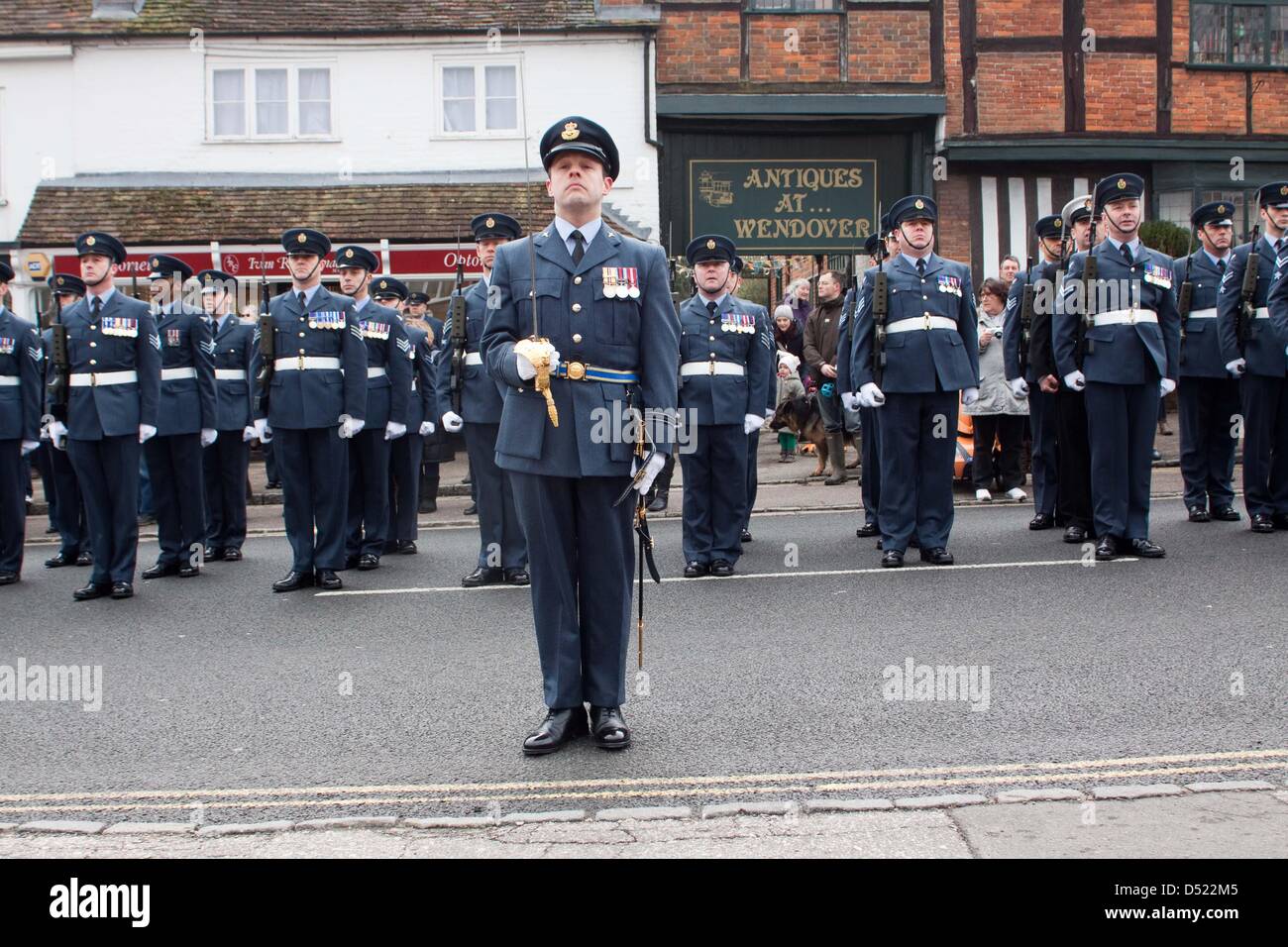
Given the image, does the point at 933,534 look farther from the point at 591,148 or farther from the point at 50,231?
the point at 50,231

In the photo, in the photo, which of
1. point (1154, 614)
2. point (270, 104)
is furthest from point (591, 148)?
point (270, 104)

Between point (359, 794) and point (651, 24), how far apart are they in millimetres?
18548

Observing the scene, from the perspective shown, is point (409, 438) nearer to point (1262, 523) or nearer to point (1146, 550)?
point (1146, 550)

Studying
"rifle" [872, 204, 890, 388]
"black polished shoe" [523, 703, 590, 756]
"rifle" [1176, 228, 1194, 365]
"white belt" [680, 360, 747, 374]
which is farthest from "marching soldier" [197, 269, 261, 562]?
"rifle" [1176, 228, 1194, 365]

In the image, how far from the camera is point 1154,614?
26.4ft

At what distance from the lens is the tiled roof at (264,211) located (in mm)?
21578

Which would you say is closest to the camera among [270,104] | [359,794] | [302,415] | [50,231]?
[359,794]

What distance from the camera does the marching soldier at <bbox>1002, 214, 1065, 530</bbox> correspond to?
1124 cm

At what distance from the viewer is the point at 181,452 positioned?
1152 cm

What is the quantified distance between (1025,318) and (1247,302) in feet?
5.51

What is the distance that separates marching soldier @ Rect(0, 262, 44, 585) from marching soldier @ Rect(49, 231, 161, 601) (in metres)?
0.68

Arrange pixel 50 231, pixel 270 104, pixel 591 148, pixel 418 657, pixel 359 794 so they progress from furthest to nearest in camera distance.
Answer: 1. pixel 270 104
2. pixel 50 231
3. pixel 418 657
4. pixel 591 148
5. pixel 359 794

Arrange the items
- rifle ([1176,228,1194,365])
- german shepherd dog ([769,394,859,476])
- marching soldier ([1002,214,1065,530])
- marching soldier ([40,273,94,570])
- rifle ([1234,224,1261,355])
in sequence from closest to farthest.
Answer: rifle ([1234,224,1261,355]) → marching soldier ([1002,214,1065,530]) → rifle ([1176,228,1194,365]) → marching soldier ([40,273,94,570]) → german shepherd dog ([769,394,859,476])

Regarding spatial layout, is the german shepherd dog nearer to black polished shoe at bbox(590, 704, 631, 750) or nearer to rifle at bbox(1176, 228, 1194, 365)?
rifle at bbox(1176, 228, 1194, 365)
